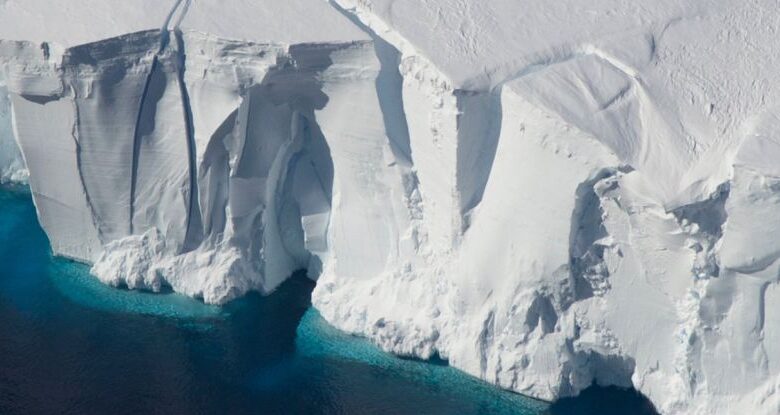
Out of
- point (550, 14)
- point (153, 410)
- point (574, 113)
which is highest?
point (550, 14)

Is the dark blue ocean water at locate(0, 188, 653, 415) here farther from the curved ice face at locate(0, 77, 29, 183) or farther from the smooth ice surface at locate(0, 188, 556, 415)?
the curved ice face at locate(0, 77, 29, 183)

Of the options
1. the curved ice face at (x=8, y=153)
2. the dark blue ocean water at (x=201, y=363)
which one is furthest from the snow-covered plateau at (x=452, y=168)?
the curved ice face at (x=8, y=153)

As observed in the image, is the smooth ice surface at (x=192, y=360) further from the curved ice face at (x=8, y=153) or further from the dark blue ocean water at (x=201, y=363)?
the curved ice face at (x=8, y=153)

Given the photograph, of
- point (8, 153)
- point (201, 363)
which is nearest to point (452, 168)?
point (201, 363)

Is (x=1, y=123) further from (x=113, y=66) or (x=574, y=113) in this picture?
(x=574, y=113)

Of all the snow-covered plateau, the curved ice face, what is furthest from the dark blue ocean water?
the curved ice face

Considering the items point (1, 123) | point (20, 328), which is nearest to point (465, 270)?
point (20, 328)
